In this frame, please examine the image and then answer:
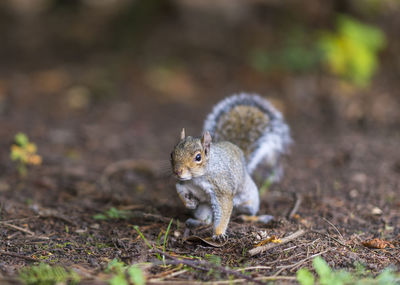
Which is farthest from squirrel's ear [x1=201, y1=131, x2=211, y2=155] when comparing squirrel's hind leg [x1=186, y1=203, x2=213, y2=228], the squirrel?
squirrel's hind leg [x1=186, y1=203, x2=213, y2=228]

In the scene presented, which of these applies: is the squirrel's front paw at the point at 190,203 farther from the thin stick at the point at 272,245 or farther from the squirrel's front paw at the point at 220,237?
the thin stick at the point at 272,245

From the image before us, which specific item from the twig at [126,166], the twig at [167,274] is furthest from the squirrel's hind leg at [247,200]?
the twig at [126,166]

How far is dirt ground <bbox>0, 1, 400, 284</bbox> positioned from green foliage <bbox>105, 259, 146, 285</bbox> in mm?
79

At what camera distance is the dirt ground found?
313cm

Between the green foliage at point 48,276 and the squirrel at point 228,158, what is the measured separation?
0.97m

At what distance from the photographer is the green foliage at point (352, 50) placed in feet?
24.2

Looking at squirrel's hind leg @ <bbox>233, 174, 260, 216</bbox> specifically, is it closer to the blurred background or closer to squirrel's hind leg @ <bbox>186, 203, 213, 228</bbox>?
squirrel's hind leg @ <bbox>186, 203, 213, 228</bbox>

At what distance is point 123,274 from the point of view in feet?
8.36

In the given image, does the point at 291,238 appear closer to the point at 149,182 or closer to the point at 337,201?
the point at 337,201

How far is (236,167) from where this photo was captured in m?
3.56

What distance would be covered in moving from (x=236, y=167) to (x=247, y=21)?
7.18 m

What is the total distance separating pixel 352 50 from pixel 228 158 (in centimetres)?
480

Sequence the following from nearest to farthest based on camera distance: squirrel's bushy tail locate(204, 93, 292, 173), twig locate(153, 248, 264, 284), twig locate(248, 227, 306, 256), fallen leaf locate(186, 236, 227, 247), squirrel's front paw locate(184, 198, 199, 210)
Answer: twig locate(153, 248, 264, 284) → twig locate(248, 227, 306, 256) → fallen leaf locate(186, 236, 227, 247) → squirrel's front paw locate(184, 198, 199, 210) → squirrel's bushy tail locate(204, 93, 292, 173)

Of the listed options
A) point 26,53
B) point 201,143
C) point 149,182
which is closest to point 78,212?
point 149,182
